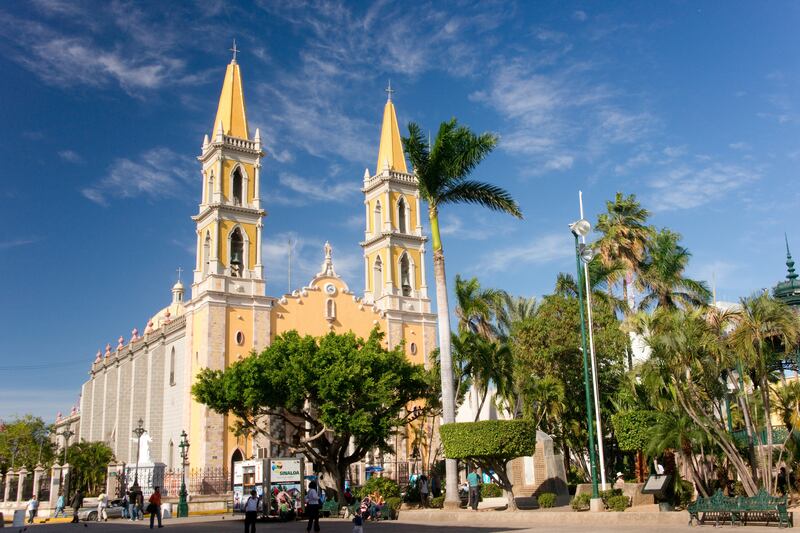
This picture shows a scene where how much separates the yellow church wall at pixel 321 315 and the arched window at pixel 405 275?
3521mm

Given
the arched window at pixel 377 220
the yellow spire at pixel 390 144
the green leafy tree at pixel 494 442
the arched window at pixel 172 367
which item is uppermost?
the yellow spire at pixel 390 144

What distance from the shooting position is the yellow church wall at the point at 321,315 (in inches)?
2000

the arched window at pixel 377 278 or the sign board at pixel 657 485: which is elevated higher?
the arched window at pixel 377 278

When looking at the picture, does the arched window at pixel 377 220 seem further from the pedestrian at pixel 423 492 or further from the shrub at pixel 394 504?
the shrub at pixel 394 504

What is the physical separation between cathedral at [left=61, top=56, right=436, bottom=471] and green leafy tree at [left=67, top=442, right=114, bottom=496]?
5.38 feet

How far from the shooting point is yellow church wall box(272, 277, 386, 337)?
50.8m

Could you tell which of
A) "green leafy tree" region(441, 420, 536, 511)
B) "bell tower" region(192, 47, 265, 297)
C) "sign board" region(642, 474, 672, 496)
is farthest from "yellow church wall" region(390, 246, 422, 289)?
"sign board" region(642, 474, 672, 496)

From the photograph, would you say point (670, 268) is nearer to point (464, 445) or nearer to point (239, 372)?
point (464, 445)

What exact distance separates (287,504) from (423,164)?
13.4m

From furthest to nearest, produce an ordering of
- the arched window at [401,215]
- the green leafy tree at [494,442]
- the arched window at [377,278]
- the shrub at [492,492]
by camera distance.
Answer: the arched window at [401,215]
the arched window at [377,278]
the shrub at [492,492]
the green leafy tree at [494,442]

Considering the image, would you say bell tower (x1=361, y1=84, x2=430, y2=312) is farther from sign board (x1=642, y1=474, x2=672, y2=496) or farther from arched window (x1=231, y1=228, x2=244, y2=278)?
sign board (x1=642, y1=474, x2=672, y2=496)

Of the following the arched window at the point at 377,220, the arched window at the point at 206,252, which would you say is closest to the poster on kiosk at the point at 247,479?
the arched window at the point at 206,252

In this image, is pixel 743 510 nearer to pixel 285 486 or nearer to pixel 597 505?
pixel 597 505

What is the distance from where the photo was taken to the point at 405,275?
187 ft
